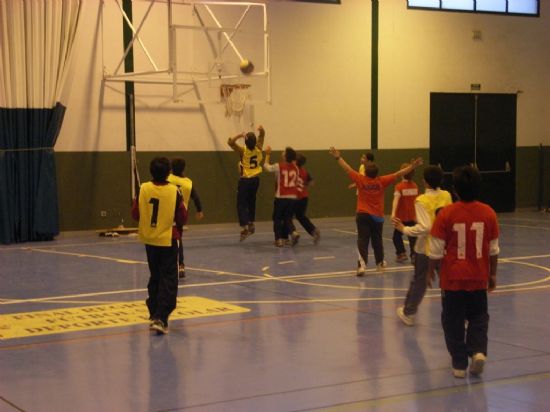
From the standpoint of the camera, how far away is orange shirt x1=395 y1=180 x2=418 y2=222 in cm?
1331

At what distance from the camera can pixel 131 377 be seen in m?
7.12

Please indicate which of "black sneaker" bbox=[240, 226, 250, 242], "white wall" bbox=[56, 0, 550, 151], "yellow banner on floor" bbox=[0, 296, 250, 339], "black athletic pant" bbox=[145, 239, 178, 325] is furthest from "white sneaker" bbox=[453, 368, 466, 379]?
"white wall" bbox=[56, 0, 550, 151]

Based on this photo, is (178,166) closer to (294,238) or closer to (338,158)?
(338,158)

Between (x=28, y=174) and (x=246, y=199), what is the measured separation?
4.60 metres

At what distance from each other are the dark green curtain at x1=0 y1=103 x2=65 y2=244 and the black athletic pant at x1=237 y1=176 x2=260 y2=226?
13.1ft

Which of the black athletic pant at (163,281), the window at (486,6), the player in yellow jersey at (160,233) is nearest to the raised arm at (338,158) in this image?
the player in yellow jersey at (160,233)

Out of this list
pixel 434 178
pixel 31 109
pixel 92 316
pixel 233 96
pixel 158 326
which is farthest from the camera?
pixel 233 96

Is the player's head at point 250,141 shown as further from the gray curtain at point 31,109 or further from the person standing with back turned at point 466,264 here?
the person standing with back turned at point 466,264

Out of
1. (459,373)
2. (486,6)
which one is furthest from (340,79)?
(459,373)

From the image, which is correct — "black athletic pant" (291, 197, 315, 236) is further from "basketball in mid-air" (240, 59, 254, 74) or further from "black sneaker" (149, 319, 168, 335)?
"black sneaker" (149, 319, 168, 335)

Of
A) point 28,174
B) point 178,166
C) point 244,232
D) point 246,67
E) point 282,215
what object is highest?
point 246,67

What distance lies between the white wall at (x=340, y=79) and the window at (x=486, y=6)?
0.66 ft

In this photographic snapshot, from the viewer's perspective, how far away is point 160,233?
28.7 ft

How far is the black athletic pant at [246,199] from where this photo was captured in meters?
16.7
